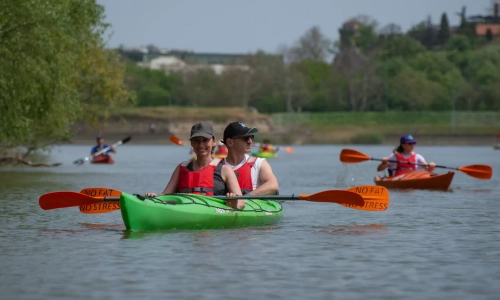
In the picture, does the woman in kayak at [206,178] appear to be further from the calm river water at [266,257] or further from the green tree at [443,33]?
the green tree at [443,33]

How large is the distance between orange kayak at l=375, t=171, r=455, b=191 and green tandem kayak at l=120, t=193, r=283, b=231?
36.5ft

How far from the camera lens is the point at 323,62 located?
6339 inches

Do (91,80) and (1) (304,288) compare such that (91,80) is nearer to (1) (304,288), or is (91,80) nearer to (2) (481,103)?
(1) (304,288)

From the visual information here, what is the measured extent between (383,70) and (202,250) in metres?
128

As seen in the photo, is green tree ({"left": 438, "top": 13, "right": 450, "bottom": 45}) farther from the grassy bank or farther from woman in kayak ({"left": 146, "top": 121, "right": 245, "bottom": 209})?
woman in kayak ({"left": 146, "top": 121, "right": 245, "bottom": 209})

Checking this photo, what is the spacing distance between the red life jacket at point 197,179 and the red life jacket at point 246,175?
3.47 feet

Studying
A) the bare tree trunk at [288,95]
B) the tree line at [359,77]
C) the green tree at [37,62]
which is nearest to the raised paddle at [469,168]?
the green tree at [37,62]

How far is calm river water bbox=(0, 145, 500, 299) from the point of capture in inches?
412

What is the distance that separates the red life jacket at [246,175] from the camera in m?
16.0

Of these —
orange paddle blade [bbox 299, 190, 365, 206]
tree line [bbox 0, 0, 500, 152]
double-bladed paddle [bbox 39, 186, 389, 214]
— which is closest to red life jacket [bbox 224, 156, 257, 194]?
double-bladed paddle [bbox 39, 186, 389, 214]

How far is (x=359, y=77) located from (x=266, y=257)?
436 feet

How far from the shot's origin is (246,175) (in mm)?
16109

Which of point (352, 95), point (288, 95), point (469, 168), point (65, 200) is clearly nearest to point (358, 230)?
point (65, 200)

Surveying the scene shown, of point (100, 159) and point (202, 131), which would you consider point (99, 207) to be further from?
point (100, 159)
